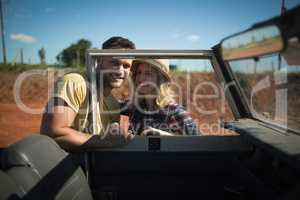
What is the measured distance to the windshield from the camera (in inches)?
70.8

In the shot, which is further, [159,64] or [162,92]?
[162,92]

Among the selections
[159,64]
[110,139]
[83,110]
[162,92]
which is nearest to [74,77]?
[83,110]

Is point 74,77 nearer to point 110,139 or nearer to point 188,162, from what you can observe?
point 110,139

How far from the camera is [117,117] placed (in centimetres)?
Result: 289

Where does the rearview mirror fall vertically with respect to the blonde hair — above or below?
above

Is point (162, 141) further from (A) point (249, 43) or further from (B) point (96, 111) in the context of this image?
(A) point (249, 43)

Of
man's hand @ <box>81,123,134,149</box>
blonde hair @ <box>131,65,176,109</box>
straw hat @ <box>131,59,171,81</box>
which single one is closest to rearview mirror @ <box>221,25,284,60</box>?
man's hand @ <box>81,123,134,149</box>

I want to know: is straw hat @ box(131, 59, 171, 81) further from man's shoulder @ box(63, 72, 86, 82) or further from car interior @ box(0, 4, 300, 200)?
man's shoulder @ box(63, 72, 86, 82)

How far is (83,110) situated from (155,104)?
37.4 inches

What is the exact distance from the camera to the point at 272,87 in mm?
2170

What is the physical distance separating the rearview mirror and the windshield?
0.34 meters

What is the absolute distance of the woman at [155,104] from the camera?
302 cm

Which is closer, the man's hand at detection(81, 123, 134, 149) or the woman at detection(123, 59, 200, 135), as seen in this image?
the man's hand at detection(81, 123, 134, 149)

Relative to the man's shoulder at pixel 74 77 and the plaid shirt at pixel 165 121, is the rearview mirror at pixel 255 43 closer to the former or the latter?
the man's shoulder at pixel 74 77
